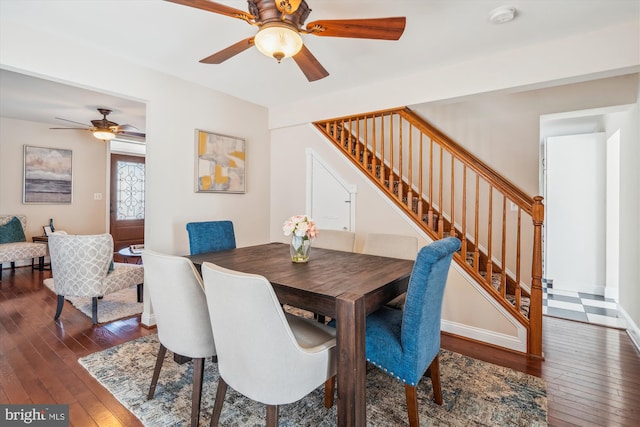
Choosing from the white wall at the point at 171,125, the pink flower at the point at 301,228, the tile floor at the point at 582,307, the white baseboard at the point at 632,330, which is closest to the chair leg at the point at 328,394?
the pink flower at the point at 301,228

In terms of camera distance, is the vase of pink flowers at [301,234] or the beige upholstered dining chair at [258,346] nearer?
the beige upholstered dining chair at [258,346]

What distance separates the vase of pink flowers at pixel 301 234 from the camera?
215 centimetres

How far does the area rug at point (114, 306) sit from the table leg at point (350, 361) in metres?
2.81

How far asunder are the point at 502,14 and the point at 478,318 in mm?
2345

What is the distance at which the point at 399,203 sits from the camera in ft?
10.5

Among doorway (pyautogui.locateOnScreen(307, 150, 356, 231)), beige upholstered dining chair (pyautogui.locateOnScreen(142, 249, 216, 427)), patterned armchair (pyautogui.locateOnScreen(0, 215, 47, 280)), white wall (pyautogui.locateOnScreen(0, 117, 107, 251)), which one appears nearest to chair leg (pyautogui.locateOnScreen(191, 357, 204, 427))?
beige upholstered dining chair (pyautogui.locateOnScreen(142, 249, 216, 427))

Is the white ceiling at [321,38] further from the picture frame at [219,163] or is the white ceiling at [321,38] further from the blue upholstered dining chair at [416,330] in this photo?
the blue upholstered dining chair at [416,330]

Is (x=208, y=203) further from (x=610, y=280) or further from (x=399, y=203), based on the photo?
(x=610, y=280)

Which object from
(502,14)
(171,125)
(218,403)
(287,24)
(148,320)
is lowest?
(148,320)

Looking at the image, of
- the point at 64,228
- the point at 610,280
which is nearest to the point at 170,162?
the point at 64,228

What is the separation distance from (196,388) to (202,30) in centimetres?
240

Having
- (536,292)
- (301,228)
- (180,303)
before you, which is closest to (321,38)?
(301,228)

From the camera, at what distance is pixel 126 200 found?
660 centimetres

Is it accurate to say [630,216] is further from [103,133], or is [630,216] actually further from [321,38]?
[103,133]
